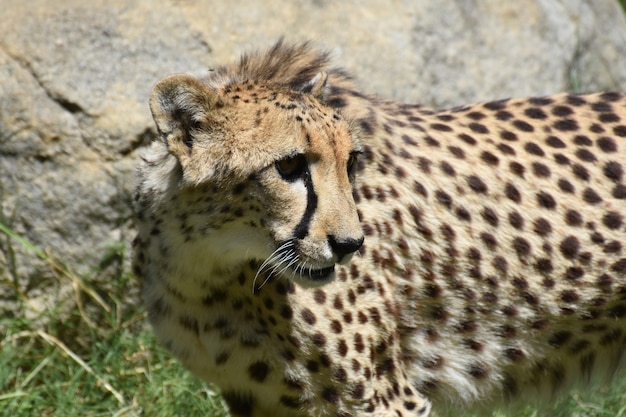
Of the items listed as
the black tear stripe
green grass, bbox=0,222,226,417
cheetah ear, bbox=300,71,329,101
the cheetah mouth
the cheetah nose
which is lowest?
green grass, bbox=0,222,226,417

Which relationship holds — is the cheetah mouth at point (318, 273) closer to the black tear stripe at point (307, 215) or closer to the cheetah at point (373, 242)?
the cheetah at point (373, 242)

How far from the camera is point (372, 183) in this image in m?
3.09

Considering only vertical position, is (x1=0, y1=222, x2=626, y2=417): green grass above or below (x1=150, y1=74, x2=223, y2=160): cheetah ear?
below

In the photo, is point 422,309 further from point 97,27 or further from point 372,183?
point 97,27

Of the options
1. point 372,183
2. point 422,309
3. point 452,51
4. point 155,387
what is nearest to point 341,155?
point 372,183

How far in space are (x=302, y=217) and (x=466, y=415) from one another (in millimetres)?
1285

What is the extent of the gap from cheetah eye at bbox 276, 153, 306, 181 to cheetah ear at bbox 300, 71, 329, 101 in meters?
0.38

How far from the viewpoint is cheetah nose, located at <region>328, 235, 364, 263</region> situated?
2549mm

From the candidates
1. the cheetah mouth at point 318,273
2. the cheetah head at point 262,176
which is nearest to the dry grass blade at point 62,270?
the cheetah head at point 262,176

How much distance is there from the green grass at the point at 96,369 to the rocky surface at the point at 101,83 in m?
0.07

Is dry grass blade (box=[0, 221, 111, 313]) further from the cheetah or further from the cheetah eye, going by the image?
the cheetah eye

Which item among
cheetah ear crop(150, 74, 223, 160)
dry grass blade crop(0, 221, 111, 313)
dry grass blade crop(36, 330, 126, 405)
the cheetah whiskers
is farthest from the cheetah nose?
dry grass blade crop(0, 221, 111, 313)

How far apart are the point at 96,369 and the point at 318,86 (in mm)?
1758

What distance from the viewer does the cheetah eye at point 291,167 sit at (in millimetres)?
2635
